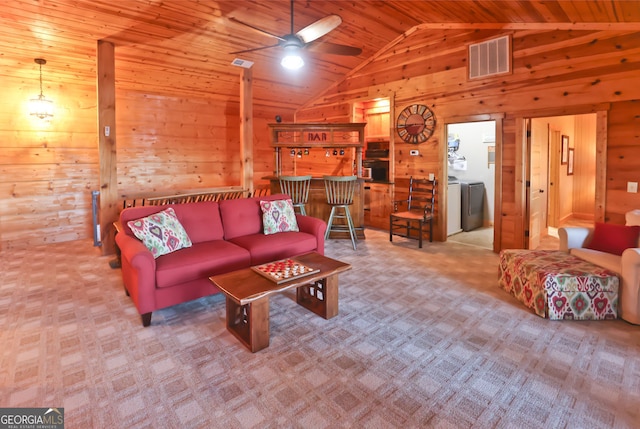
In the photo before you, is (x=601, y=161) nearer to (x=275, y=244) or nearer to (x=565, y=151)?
(x=565, y=151)

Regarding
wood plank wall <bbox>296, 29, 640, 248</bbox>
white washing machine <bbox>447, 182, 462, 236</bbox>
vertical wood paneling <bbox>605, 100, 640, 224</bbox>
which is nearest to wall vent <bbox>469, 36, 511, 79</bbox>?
wood plank wall <bbox>296, 29, 640, 248</bbox>

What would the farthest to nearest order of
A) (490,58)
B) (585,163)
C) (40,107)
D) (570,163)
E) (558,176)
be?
(585,163) → (570,163) → (558,176) → (40,107) → (490,58)

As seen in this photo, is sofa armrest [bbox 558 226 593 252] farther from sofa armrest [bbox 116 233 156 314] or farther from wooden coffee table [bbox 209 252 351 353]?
sofa armrest [bbox 116 233 156 314]

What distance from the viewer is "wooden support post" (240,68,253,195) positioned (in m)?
5.71

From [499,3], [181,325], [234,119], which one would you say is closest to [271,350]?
[181,325]

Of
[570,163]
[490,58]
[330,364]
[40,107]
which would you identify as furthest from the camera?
[570,163]

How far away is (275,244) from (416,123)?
3.51m

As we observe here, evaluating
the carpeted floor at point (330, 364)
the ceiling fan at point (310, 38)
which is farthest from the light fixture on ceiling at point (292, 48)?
the carpeted floor at point (330, 364)

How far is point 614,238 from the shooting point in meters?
3.16

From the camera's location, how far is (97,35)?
4223mm

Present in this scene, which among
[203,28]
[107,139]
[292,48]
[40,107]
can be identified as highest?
[203,28]

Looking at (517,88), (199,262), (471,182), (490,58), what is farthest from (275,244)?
(471,182)

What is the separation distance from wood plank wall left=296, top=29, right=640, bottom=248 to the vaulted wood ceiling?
198 mm

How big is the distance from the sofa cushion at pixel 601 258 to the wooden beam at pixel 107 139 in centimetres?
540
